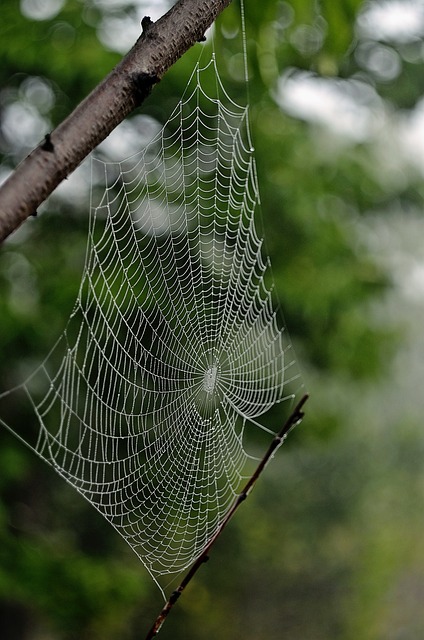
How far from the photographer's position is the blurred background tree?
251 inches

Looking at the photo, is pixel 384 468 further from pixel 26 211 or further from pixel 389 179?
pixel 26 211

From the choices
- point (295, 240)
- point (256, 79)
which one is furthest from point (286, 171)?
point (256, 79)

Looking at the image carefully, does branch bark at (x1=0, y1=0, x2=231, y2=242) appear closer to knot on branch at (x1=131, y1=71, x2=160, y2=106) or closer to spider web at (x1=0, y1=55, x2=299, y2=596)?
knot on branch at (x1=131, y1=71, x2=160, y2=106)

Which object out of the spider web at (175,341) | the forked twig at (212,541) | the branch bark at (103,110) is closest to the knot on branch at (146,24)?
the branch bark at (103,110)

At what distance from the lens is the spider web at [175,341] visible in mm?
2299

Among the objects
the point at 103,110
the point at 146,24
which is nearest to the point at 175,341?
the point at 146,24

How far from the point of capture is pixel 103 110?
818 mm

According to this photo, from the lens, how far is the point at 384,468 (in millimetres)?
13914

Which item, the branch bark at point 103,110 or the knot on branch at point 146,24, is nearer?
the branch bark at point 103,110

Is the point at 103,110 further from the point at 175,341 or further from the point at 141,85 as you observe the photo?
the point at 175,341

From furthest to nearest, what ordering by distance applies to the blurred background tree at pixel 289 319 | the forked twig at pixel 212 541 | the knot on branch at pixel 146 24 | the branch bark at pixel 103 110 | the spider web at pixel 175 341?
1. the blurred background tree at pixel 289 319
2. the spider web at pixel 175 341
3. the knot on branch at pixel 146 24
4. the forked twig at pixel 212 541
5. the branch bark at pixel 103 110

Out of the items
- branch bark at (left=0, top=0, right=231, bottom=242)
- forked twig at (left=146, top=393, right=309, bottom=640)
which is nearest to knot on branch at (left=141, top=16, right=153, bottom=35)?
branch bark at (left=0, top=0, right=231, bottom=242)

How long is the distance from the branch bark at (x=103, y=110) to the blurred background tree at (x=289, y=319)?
0.74 m

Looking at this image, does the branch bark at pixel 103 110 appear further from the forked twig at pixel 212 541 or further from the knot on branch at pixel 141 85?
the forked twig at pixel 212 541
